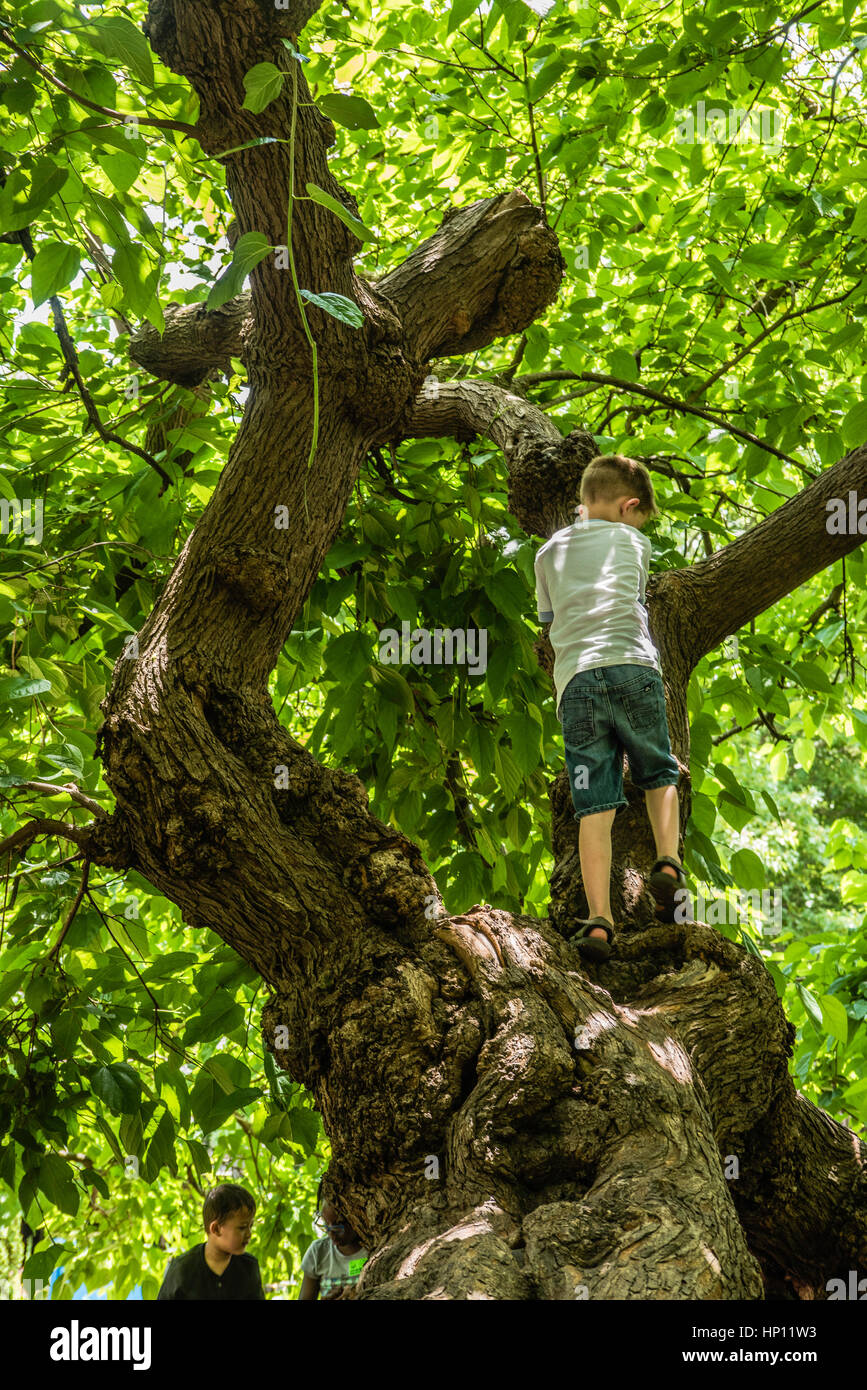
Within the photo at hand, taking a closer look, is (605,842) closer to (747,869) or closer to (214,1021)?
(747,869)

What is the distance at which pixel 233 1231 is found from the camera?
4.29 metres

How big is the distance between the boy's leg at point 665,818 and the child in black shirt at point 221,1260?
272 cm

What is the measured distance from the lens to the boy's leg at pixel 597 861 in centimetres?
240

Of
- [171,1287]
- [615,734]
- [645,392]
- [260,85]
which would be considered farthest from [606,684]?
[171,1287]

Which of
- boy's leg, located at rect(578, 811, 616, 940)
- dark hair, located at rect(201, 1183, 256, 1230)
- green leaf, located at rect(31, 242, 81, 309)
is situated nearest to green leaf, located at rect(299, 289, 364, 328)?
green leaf, located at rect(31, 242, 81, 309)

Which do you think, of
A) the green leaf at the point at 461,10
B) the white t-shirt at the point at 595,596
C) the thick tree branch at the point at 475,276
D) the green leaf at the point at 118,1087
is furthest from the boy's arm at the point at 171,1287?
the green leaf at the point at 461,10

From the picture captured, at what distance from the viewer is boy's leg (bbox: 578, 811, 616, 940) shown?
240 cm

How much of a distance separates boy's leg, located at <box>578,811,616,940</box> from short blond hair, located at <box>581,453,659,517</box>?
36.4 inches

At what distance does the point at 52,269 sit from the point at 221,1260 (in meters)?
3.82

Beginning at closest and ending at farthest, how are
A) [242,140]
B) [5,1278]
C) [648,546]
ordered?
1. [242,140]
2. [648,546]
3. [5,1278]

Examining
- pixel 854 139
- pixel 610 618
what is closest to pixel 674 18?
pixel 854 139

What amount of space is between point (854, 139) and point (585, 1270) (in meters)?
4.39
